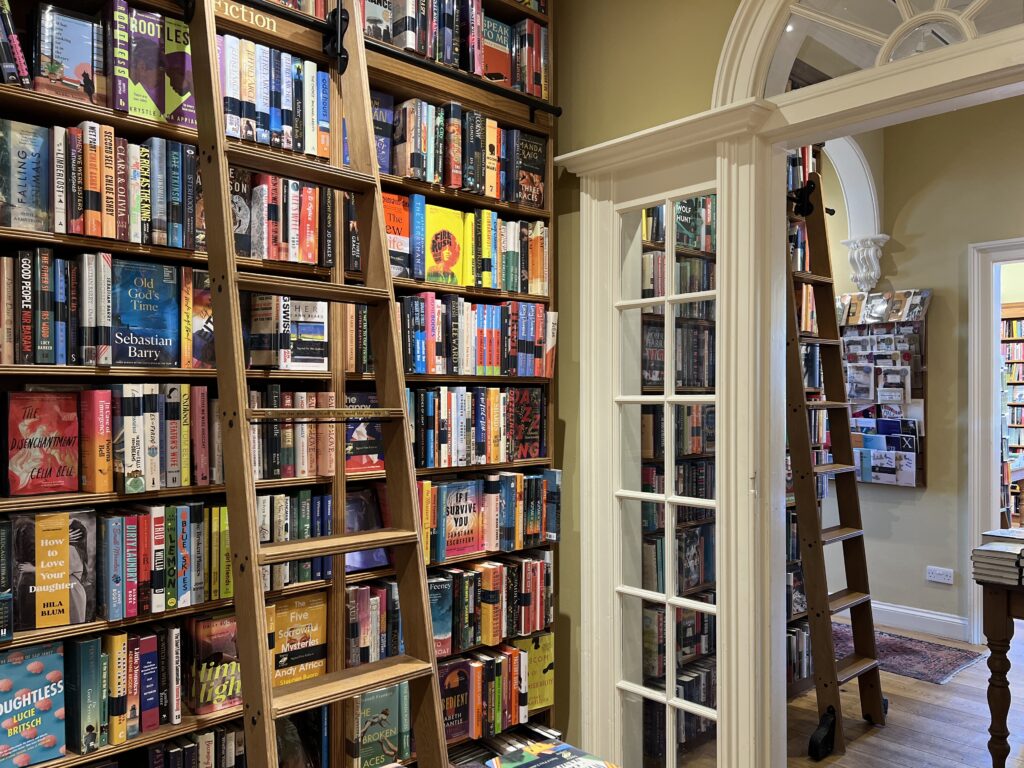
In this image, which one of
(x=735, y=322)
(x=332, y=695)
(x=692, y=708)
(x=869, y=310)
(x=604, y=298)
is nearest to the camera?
(x=332, y=695)

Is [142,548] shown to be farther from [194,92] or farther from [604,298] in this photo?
[604,298]

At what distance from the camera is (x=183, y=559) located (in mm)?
1781

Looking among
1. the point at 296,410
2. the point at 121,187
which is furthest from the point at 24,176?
the point at 296,410

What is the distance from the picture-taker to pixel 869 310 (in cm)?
490

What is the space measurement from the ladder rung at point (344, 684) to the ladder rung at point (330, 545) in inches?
9.6

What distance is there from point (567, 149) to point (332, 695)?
6.65 feet

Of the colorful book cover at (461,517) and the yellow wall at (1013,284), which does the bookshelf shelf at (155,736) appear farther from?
the yellow wall at (1013,284)

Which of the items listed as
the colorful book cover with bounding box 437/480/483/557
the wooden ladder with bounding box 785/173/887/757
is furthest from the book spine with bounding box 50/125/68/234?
the wooden ladder with bounding box 785/173/887/757

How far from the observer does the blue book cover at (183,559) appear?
1774mm

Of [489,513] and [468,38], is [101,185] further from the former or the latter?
[489,513]

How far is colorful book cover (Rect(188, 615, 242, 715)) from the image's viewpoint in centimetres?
181

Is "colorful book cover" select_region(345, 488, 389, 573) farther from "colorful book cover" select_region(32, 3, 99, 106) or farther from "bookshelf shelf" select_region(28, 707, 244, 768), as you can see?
"colorful book cover" select_region(32, 3, 99, 106)

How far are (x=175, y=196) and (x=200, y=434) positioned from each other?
1.86 feet

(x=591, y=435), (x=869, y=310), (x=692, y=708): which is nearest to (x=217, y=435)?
(x=591, y=435)
